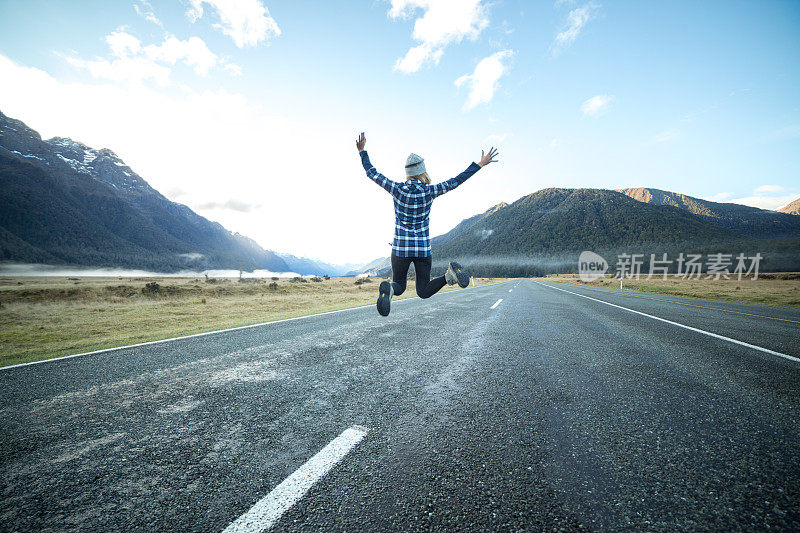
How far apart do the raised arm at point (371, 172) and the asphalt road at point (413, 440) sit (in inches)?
98.0

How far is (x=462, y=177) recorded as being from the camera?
438 cm

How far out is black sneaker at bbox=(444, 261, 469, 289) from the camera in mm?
4707

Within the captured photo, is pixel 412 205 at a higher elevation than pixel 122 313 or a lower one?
higher

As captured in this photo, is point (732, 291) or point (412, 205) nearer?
point (412, 205)

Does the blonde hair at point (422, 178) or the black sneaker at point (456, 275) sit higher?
the blonde hair at point (422, 178)

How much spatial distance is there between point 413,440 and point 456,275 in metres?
2.76

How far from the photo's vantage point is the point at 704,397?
125 inches

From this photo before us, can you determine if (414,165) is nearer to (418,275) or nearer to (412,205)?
(412,205)

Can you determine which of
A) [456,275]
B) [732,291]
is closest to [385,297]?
[456,275]

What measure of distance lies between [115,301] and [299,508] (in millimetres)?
26640

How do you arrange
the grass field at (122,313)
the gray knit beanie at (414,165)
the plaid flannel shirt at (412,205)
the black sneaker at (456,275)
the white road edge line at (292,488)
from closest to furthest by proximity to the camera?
the white road edge line at (292,488)
the plaid flannel shirt at (412,205)
the gray knit beanie at (414,165)
the black sneaker at (456,275)
the grass field at (122,313)

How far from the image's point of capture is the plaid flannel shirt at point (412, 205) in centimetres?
420

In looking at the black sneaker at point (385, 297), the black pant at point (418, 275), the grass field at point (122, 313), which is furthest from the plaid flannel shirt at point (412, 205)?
the grass field at point (122, 313)

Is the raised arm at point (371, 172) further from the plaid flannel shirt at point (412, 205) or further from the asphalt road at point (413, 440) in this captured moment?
the asphalt road at point (413, 440)
